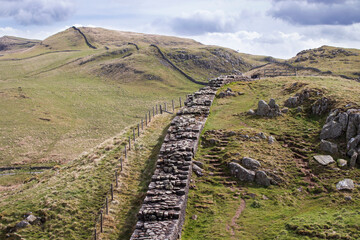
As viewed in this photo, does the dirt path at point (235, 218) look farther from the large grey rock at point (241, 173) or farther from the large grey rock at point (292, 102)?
the large grey rock at point (292, 102)

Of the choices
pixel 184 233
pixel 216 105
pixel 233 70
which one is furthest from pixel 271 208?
pixel 233 70

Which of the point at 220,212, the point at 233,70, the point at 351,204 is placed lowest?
the point at 220,212

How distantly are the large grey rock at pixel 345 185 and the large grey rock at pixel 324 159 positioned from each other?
2706mm

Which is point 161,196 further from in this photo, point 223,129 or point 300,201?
point 223,129

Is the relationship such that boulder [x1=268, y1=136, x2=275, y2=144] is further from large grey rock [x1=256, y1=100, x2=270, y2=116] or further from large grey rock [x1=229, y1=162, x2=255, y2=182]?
large grey rock [x1=256, y1=100, x2=270, y2=116]

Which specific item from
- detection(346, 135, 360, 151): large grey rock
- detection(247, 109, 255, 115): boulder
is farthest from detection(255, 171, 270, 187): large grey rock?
detection(247, 109, 255, 115): boulder

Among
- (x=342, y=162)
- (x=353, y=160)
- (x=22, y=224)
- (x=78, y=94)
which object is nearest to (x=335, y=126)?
(x=342, y=162)

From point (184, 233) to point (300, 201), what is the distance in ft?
26.0

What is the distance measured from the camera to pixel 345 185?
2044cm

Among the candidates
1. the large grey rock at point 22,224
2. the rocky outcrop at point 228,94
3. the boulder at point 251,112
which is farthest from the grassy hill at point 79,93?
the boulder at point 251,112

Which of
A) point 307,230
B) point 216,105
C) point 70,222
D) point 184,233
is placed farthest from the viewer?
point 216,105

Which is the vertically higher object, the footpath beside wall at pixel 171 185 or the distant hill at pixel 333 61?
the distant hill at pixel 333 61

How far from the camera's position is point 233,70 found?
14612 cm

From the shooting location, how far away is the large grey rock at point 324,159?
23484 millimetres
